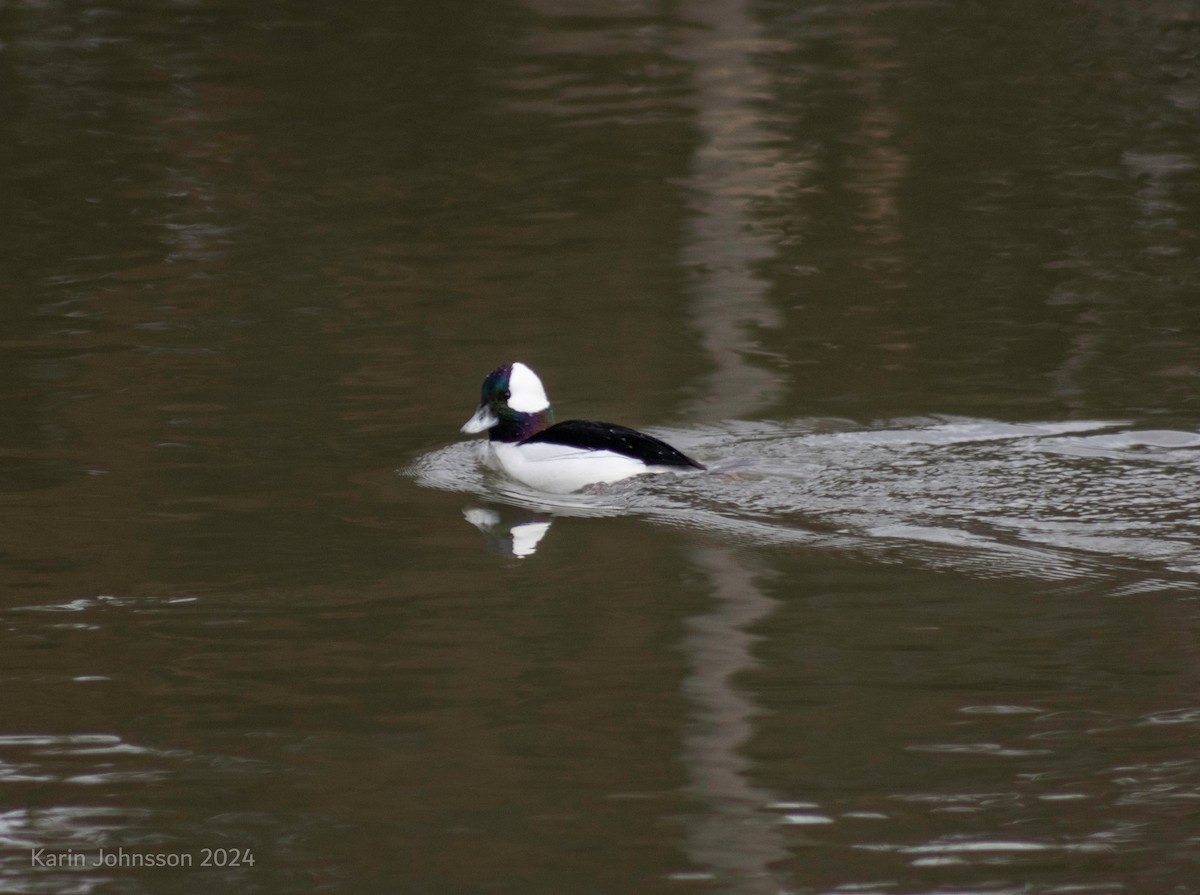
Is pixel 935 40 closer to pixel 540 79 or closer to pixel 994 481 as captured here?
pixel 540 79

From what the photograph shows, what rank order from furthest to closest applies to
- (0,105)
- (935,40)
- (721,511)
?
(935,40)
(0,105)
(721,511)

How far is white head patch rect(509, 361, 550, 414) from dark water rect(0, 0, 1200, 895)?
43 cm

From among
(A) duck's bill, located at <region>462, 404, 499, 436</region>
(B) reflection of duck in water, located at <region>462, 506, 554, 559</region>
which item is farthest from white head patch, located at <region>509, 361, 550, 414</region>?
(B) reflection of duck in water, located at <region>462, 506, 554, 559</region>

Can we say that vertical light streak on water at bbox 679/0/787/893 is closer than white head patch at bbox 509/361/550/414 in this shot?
Yes

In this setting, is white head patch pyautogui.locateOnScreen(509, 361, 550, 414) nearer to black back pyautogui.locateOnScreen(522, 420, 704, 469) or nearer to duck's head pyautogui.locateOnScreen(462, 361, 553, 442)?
duck's head pyautogui.locateOnScreen(462, 361, 553, 442)

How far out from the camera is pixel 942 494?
7.84 metres

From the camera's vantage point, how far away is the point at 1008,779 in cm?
536

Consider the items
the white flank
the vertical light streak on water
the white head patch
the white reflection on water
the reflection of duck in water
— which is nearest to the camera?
the vertical light streak on water

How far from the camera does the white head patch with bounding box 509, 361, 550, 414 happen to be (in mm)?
8703

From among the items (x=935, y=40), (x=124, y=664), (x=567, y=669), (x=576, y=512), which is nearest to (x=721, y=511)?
(x=576, y=512)

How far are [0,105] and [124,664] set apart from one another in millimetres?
12926

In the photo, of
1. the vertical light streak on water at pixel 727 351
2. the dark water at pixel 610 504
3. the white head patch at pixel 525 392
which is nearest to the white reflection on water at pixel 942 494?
the dark water at pixel 610 504

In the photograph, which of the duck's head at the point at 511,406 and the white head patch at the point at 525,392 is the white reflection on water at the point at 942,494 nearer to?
the duck's head at the point at 511,406

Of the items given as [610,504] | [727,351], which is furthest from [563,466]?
[727,351]
